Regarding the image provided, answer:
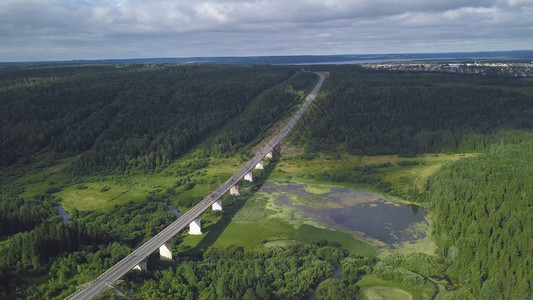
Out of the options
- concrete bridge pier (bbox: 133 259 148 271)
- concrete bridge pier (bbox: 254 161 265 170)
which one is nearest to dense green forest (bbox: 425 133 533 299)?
concrete bridge pier (bbox: 133 259 148 271)

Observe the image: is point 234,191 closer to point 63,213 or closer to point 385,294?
point 63,213

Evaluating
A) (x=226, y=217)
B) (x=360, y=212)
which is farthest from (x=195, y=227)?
(x=360, y=212)

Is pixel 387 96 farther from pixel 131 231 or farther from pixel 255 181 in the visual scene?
pixel 131 231

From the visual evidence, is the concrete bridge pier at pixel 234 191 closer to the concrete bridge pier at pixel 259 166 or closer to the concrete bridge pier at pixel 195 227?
the concrete bridge pier at pixel 195 227

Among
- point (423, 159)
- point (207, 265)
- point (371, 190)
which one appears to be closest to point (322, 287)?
point (207, 265)

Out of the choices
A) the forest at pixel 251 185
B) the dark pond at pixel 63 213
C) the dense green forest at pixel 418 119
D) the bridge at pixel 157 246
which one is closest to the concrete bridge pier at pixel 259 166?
the forest at pixel 251 185

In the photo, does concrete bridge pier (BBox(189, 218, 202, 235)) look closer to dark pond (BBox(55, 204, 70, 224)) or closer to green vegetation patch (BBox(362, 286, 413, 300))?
dark pond (BBox(55, 204, 70, 224))
